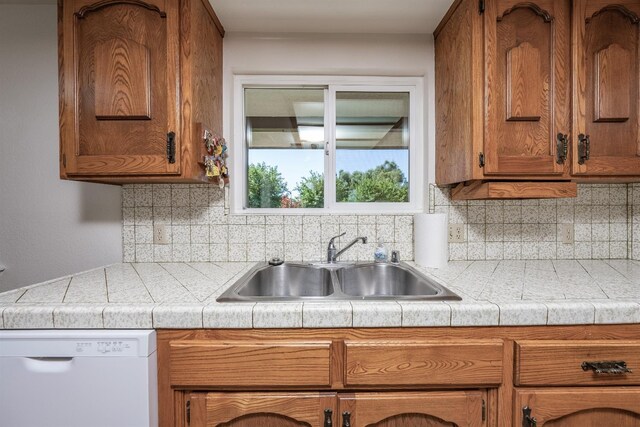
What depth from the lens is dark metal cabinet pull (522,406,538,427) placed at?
94 cm

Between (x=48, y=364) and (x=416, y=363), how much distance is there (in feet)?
3.41

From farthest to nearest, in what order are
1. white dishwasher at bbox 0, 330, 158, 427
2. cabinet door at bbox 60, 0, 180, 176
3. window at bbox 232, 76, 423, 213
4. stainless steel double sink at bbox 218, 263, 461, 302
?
window at bbox 232, 76, 423, 213, stainless steel double sink at bbox 218, 263, 461, 302, cabinet door at bbox 60, 0, 180, 176, white dishwasher at bbox 0, 330, 158, 427

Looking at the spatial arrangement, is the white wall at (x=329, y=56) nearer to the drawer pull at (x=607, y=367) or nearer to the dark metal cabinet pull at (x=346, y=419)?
the drawer pull at (x=607, y=367)

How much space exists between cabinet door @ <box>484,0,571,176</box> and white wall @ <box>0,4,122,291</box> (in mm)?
1901

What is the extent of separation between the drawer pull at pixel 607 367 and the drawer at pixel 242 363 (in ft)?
2.55

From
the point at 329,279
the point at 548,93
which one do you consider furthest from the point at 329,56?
the point at 329,279

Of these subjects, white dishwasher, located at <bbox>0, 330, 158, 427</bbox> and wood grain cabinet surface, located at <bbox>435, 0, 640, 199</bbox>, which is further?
wood grain cabinet surface, located at <bbox>435, 0, 640, 199</bbox>

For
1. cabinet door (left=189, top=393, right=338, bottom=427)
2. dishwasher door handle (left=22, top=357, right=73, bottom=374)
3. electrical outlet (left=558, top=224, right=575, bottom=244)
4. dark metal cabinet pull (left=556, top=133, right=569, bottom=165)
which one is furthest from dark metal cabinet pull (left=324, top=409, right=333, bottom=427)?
electrical outlet (left=558, top=224, right=575, bottom=244)

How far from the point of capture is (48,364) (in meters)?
0.88

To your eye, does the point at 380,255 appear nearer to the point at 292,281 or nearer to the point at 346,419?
the point at 292,281

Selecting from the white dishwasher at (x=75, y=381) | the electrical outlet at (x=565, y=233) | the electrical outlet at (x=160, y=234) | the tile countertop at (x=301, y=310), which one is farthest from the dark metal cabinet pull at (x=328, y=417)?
the electrical outlet at (x=565, y=233)

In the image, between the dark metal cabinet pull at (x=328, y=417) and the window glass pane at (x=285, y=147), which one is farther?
the window glass pane at (x=285, y=147)

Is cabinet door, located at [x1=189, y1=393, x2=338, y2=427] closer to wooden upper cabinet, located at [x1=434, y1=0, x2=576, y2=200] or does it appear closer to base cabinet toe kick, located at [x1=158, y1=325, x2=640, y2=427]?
base cabinet toe kick, located at [x1=158, y1=325, x2=640, y2=427]

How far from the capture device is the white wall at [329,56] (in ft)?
5.44
